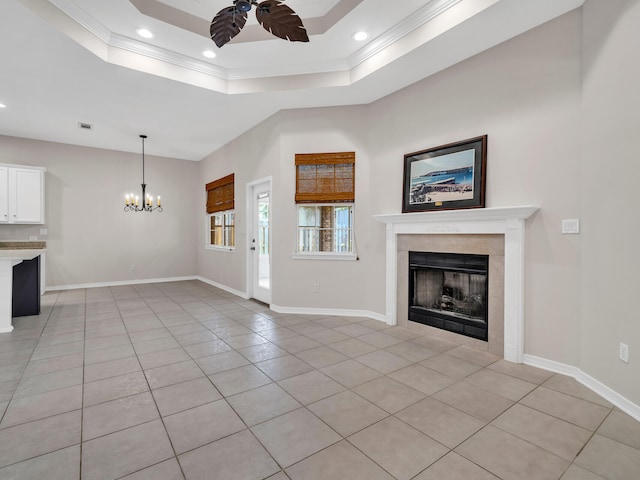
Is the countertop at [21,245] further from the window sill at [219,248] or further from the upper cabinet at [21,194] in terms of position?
the window sill at [219,248]

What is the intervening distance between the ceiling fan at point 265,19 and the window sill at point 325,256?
9.05ft

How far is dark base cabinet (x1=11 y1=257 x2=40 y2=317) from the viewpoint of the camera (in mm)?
4375

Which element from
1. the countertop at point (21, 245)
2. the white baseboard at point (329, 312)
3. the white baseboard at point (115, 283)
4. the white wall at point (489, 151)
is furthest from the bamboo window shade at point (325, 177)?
the countertop at point (21, 245)

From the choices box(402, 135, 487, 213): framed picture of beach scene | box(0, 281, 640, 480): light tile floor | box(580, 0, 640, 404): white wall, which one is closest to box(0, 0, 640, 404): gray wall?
box(580, 0, 640, 404): white wall

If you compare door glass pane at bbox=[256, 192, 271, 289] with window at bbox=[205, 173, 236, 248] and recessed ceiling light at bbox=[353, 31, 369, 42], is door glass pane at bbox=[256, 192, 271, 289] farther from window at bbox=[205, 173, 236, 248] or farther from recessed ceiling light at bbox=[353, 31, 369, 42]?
recessed ceiling light at bbox=[353, 31, 369, 42]

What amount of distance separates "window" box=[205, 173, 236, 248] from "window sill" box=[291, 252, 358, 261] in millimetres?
2130

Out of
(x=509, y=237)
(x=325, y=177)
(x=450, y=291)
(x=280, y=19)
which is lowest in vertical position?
(x=450, y=291)

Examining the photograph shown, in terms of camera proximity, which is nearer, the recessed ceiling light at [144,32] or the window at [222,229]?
the recessed ceiling light at [144,32]

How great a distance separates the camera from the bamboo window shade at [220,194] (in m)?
6.36

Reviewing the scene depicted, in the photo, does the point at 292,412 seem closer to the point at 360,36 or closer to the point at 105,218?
the point at 360,36

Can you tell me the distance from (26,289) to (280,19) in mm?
4868

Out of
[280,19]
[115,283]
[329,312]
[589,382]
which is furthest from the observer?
[115,283]

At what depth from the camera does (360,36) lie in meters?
3.39

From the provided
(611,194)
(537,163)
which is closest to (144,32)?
(537,163)
